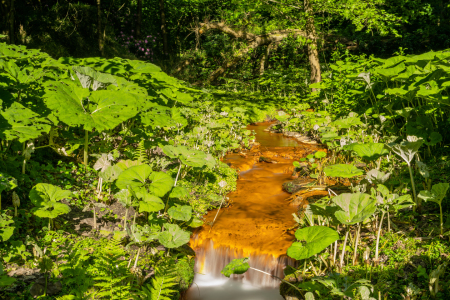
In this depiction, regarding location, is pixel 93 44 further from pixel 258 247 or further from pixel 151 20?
pixel 258 247

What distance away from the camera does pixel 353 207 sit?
278 centimetres

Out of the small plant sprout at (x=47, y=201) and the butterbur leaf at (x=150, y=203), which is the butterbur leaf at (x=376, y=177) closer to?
the butterbur leaf at (x=150, y=203)

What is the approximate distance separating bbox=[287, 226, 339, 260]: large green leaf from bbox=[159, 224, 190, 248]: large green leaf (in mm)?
1045

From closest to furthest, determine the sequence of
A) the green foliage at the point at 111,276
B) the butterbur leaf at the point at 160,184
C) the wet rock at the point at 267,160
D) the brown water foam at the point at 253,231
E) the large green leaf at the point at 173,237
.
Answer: the green foliage at the point at 111,276, the large green leaf at the point at 173,237, the butterbur leaf at the point at 160,184, the brown water foam at the point at 253,231, the wet rock at the point at 267,160

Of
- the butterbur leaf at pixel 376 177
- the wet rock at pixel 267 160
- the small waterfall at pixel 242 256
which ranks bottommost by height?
the small waterfall at pixel 242 256

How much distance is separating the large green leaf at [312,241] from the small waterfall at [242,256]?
878 mm

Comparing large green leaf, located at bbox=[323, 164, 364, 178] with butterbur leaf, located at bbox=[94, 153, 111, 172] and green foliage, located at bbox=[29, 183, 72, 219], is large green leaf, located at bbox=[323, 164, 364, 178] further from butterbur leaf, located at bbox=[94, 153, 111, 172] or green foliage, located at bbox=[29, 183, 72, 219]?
green foliage, located at bbox=[29, 183, 72, 219]

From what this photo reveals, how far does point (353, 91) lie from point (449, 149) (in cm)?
253

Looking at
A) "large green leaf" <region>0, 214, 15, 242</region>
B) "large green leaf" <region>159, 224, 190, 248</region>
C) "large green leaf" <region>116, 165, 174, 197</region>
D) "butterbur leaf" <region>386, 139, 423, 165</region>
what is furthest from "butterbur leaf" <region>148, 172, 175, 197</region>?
"butterbur leaf" <region>386, 139, 423, 165</region>

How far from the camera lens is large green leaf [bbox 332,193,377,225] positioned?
265 cm

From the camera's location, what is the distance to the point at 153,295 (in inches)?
93.4

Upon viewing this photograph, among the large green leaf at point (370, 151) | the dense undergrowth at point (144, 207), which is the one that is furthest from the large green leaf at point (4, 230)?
the large green leaf at point (370, 151)

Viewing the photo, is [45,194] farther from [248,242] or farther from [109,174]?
[248,242]

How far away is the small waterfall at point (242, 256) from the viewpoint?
3443 mm
